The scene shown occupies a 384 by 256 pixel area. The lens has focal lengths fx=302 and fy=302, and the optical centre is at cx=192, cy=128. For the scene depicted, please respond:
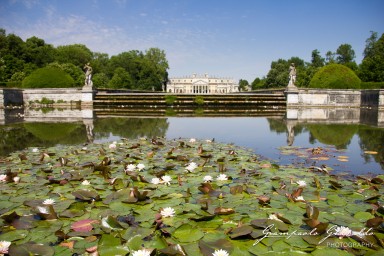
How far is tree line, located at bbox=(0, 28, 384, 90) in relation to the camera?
36.6 m

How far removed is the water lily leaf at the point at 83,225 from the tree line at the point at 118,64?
27.9 m

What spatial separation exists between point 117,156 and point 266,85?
216 feet

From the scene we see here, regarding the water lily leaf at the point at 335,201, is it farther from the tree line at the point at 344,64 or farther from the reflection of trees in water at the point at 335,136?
the tree line at the point at 344,64

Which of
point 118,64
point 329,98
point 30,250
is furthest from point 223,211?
point 118,64

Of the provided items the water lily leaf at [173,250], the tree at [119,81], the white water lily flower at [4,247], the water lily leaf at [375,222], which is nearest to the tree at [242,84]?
the tree at [119,81]

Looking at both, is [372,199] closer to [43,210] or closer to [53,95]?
[43,210]

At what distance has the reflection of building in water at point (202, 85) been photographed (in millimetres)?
107438

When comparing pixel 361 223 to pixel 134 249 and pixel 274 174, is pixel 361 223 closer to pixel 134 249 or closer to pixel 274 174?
pixel 274 174

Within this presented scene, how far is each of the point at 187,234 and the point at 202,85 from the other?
106 meters

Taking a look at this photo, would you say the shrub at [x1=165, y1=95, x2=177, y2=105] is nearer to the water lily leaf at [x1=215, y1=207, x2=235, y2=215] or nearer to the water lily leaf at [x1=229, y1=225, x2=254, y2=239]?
the water lily leaf at [x1=215, y1=207, x2=235, y2=215]

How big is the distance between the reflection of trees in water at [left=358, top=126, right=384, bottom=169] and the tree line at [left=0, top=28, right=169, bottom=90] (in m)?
31.7

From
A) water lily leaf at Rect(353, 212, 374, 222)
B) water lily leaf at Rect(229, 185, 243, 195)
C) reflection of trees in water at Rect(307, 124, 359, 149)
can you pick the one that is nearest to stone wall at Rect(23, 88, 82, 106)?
reflection of trees in water at Rect(307, 124, 359, 149)

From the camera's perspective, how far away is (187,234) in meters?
2.40

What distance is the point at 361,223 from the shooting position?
2.59 metres
